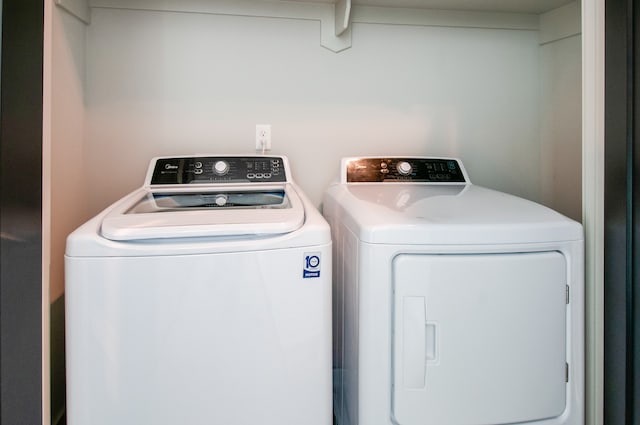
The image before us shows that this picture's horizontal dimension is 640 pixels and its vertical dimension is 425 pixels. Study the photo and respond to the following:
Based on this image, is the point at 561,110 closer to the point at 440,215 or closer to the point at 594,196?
the point at 594,196

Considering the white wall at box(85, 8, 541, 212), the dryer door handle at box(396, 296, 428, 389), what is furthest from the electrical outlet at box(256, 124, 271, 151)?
the dryer door handle at box(396, 296, 428, 389)

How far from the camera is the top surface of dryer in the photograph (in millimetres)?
1021

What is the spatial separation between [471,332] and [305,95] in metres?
1.34

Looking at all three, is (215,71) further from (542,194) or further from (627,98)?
(542,194)

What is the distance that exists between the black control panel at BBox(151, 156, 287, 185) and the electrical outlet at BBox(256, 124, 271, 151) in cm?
19

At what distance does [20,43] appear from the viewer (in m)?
0.83

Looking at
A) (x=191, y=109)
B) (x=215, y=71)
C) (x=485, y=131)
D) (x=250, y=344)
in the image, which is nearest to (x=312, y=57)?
(x=215, y=71)

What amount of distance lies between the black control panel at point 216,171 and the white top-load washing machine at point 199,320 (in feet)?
1.85

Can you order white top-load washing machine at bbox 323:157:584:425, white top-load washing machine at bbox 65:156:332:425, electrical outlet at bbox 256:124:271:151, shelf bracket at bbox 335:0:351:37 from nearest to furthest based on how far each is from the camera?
white top-load washing machine at bbox 65:156:332:425, white top-load washing machine at bbox 323:157:584:425, shelf bracket at bbox 335:0:351:37, electrical outlet at bbox 256:124:271:151

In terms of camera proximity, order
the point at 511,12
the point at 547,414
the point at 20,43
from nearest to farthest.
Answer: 1. the point at 20,43
2. the point at 547,414
3. the point at 511,12

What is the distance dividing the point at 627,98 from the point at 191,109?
65.2 inches

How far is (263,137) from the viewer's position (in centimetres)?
185

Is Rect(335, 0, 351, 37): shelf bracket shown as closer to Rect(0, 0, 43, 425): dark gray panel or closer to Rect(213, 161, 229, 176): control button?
Rect(213, 161, 229, 176): control button

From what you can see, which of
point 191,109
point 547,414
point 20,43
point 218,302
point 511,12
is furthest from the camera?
point 511,12
